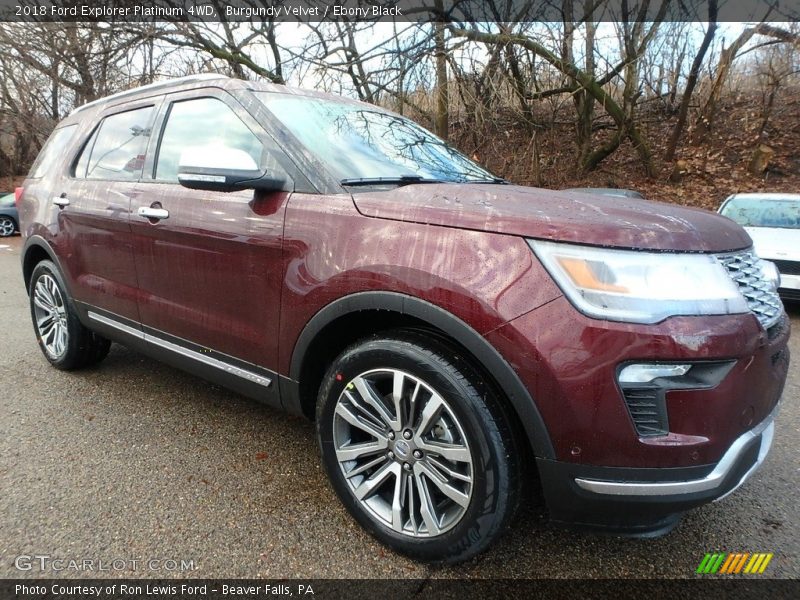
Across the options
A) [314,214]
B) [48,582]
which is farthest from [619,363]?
[48,582]

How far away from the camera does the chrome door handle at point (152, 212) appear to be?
8.54 feet

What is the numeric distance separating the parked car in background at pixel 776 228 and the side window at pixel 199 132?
5.58 meters

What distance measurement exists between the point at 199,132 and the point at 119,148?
83 cm

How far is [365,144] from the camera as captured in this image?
2.48m

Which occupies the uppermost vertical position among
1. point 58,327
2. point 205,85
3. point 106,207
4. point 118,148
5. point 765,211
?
point 205,85

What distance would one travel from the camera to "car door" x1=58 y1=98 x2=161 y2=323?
291cm

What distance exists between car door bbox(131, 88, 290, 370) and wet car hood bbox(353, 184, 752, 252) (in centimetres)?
54

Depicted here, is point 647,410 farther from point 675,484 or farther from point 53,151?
point 53,151

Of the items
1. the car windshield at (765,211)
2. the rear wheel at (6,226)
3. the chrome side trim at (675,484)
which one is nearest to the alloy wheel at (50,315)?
the chrome side trim at (675,484)

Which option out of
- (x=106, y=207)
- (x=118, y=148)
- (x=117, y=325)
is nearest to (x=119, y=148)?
(x=118, y=148)

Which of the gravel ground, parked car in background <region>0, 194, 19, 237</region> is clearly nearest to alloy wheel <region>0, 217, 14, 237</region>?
parked car in background <region>0, 194, 19, 237</region>

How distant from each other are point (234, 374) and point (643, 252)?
178 cm

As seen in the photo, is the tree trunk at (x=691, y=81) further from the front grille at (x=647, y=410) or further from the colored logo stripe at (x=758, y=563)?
the front grille at (x=647, y=410)

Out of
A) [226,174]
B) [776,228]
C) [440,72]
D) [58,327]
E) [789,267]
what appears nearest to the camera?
[226,174]
